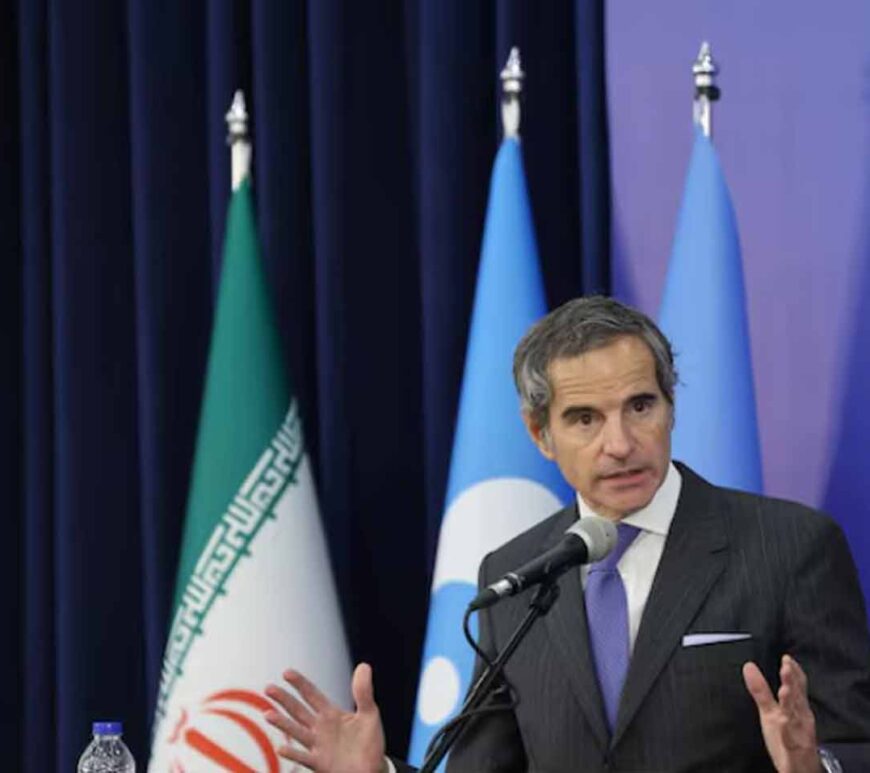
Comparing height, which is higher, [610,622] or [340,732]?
[610,622]

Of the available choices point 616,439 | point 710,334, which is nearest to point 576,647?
point 616,439

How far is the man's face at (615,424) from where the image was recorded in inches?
102

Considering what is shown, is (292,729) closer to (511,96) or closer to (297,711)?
(297,711)

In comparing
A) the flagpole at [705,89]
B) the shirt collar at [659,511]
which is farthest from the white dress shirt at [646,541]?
the flagpole at [705,89]

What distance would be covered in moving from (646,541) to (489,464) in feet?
4.24

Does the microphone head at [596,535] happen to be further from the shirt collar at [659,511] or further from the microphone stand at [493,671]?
the shirt collar at [659,511]

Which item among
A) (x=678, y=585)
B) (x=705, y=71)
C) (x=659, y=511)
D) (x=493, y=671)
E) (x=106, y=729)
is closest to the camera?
(x=493, y=671)

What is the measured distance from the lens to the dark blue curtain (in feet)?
14.7

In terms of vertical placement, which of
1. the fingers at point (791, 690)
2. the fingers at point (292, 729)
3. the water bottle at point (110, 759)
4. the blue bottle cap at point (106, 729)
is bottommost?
the water bottle at point (110, 759)

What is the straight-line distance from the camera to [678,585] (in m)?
2.56

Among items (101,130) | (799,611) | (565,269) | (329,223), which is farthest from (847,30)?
(101,130)

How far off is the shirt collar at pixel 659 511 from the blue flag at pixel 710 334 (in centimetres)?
94

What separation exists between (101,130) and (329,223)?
2.81ft

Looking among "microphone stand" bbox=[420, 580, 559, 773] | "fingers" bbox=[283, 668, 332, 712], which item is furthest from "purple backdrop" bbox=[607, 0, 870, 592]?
"microphone stand" bbox=[420, 580, 559, 773]
